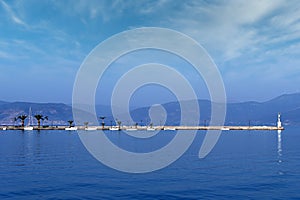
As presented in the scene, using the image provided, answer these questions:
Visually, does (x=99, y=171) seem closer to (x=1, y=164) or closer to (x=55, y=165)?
(x=55, y=165)

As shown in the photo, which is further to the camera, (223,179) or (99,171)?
(99,171)

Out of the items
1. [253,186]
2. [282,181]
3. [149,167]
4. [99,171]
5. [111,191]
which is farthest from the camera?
[149,167]

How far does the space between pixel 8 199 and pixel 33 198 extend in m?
2.49

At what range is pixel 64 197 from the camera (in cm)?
3341

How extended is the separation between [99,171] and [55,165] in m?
11.4

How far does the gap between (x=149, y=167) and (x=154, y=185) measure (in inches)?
640

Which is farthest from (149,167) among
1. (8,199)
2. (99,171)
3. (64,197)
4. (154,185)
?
(8,199)

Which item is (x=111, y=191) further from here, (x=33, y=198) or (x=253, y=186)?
(x=253, y=186)

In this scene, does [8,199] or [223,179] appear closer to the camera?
[8,199]

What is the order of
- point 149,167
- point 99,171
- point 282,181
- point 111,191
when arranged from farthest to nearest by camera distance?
1. point 149,167
2. point 99,171
3. point 282,181
4. point 111,191

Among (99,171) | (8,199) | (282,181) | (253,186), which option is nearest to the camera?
(8,199)

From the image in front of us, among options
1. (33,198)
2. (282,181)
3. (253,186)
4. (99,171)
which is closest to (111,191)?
(33,198)

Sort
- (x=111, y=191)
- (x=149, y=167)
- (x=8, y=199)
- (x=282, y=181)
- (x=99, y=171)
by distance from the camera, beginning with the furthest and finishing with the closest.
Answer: (x=149, y=167), (x=99, y=171), (x=282, y=181), (x=111, y=191), (x=8, y=199)

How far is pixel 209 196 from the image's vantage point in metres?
34.2
